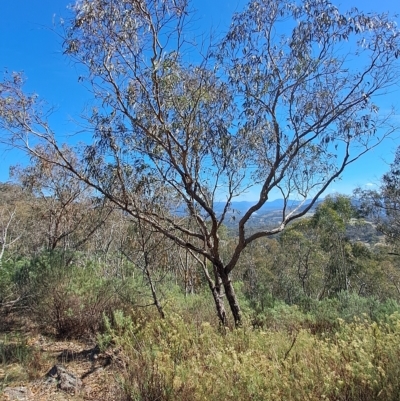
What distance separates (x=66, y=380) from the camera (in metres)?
4.06

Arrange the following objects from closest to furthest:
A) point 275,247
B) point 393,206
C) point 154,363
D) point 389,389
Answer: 1. point 389,389
2. point 154,363
3. point 393,206
4. point 275,247

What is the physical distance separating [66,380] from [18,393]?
1.61 ft

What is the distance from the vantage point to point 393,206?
16.2 metres

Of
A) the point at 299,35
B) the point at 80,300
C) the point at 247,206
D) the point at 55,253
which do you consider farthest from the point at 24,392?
the point at 299,35

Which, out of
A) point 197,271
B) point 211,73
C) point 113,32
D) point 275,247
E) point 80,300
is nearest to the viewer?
point 113,32

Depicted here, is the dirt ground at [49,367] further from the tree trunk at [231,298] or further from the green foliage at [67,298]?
the tree trunk at [231,298]

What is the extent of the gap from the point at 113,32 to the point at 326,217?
695 inches

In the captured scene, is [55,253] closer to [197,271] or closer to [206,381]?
[206,381]

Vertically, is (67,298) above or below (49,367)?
above

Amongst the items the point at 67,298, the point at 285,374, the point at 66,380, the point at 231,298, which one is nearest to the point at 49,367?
the point at 66,380

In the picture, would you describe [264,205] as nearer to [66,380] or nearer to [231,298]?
[231,298]

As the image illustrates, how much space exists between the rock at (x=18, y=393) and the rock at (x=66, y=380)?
1.02ft

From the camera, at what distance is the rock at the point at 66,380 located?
3.95m

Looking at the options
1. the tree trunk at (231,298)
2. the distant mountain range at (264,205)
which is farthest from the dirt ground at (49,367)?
the distant mountain range at (264,205)
